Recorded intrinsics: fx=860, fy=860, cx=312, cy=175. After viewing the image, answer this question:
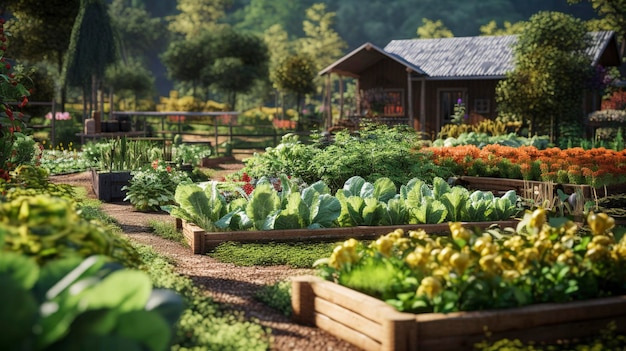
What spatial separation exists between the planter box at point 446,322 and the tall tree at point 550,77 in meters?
19.2

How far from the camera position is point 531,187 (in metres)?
12.3

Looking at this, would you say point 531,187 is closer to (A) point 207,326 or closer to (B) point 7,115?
(B) point 7,115

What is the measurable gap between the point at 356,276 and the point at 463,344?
853mm

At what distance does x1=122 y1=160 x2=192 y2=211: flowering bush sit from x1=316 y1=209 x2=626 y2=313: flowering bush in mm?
6940

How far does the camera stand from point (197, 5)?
6481cm

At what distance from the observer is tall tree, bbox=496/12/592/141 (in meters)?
23.6

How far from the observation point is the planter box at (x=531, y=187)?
37.7 ft

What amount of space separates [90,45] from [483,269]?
2705 cm

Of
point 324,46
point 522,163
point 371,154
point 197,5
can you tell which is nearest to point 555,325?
point 371,154

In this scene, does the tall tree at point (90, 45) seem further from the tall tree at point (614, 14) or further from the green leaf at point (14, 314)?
the green leaf at point (14, 314)

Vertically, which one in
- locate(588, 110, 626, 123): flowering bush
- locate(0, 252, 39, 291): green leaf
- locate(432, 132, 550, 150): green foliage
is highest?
locate(588, 110, 626, 123): flowering bush

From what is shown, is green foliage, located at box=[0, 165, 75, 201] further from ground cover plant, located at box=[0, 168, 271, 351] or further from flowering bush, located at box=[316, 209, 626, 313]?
flowering bush, located at box=[316, 209, 626, 313]

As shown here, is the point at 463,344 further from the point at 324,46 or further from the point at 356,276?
the point at 324,46

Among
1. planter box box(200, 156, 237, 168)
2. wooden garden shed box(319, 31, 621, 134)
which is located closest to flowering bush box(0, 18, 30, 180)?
planter box box(200, 156, 237, 168)
